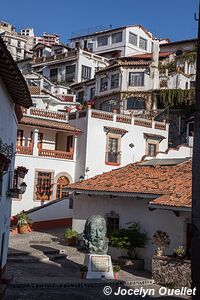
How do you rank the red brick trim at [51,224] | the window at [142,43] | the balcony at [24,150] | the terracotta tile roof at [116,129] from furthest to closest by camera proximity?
the window at [142,43] → the terracotta tile roof at [116,129] → the balcony at [24,150] → the red brick trim at [51,224]

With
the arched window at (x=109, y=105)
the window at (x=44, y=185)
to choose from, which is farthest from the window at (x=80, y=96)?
the window at (x=44, y=185)

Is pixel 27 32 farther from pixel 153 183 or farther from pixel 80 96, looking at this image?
pixel 153 183

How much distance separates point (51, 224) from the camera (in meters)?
31.0

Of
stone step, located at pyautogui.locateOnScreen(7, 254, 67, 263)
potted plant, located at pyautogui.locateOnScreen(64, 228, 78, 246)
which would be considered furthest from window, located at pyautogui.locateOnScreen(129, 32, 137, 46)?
stone step, located at pyautogui.locateOnScreen(7, 254, 67, 263)

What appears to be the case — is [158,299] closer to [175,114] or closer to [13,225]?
[13,225]

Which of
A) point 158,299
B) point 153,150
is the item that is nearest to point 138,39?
point 153,150

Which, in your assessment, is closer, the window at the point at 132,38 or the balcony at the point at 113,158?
the balcony at the point at 113,158

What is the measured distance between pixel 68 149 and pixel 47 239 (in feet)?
Answer: 35.4

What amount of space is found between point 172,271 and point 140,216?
4.57 metres

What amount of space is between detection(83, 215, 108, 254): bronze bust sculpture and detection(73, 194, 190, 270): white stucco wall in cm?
305

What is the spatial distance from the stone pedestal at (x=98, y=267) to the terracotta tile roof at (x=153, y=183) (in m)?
3.22

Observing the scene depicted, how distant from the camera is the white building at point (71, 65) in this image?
62.6 meters

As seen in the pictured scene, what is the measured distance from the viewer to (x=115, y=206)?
75.1 feet

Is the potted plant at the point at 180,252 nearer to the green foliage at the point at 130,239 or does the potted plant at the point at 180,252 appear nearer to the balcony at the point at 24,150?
the green foliage at the point at 130,239
